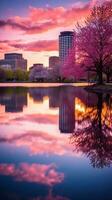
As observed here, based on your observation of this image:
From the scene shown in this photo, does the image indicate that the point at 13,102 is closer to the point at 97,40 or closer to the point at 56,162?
the point at 56,162

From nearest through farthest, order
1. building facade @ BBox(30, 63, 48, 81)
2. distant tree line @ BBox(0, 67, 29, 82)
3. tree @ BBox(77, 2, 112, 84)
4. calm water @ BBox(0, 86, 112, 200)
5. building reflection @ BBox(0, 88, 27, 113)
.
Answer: calm water @ BBox(0, 86, 112, 200) → building reflection @ BBox(0, 88, 27, 113) → tree @ BBox(77, 2, 112, 84) → distant tree line @ BBox(0, 67, 29, 82) → building facade @ BBox(30, 63, 48, 81)

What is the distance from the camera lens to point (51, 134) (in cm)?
843

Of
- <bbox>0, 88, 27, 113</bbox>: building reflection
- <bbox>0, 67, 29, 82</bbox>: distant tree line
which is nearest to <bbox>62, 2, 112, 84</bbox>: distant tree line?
<bbox>0, 88, 27, 113</bbox>: building reflection

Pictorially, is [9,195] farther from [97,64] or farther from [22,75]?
[22,75]

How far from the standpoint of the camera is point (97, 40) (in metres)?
35.5

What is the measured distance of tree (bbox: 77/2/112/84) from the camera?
35531 mm

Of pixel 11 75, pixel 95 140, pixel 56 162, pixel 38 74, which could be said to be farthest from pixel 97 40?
pixel 38 74

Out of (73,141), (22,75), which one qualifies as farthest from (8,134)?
(22,75)

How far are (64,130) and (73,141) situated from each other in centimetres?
167

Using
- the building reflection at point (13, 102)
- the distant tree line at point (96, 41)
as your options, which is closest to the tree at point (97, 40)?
the distant tree line at point (96, 41)

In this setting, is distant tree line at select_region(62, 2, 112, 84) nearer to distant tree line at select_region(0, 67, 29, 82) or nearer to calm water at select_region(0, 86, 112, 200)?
calm water at select_region(0, 86, 112, 200)

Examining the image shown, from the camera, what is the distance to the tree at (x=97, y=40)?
3553cm

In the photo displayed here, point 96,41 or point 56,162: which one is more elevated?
point 96,41

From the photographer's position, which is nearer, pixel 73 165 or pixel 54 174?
pixel 54 174
